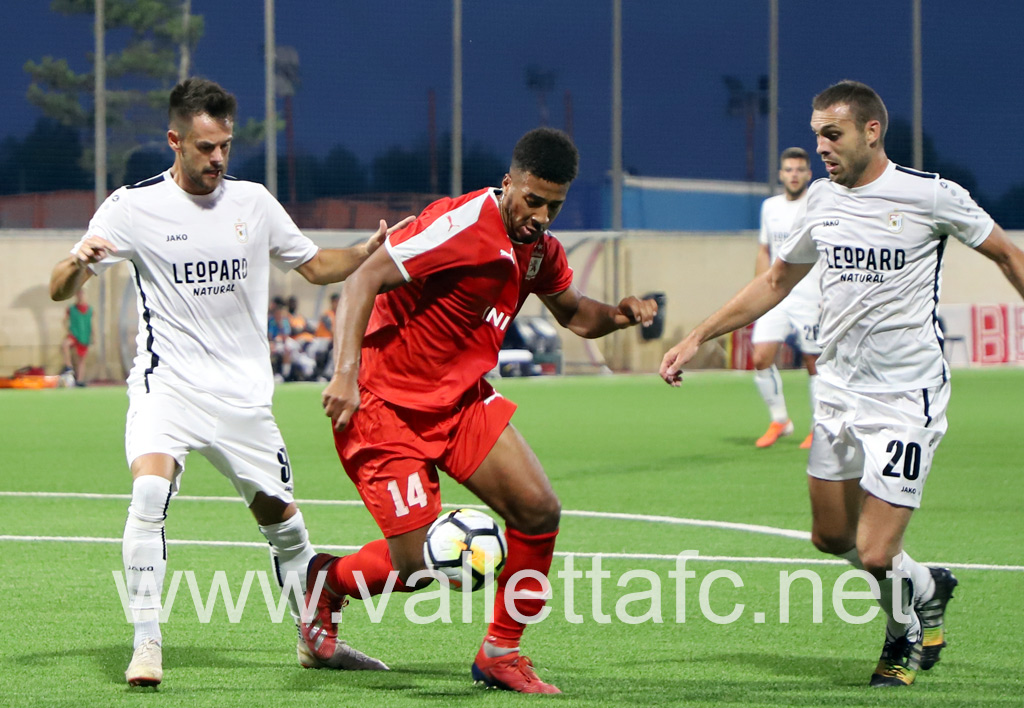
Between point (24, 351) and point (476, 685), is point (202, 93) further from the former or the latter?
point (24, 351)

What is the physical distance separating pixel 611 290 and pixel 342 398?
26.9 metres

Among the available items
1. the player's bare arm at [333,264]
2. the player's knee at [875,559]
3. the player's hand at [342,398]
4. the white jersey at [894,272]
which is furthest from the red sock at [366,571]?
the white jersey at [894,272]

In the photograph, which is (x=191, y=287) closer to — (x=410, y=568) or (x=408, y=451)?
(x=408, y=451)

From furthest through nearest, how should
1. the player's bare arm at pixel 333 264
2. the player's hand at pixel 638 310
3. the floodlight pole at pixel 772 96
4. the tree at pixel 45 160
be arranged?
the floodlight pole at pixel 772 96 → the tree at pixel 45 160 → the player's bare arm at pixel 333 264 → the player's hand at pixel 638 310

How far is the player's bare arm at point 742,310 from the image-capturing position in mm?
5645

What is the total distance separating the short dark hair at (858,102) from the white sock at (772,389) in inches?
320

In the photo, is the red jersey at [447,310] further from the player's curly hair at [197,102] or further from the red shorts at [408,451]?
the player's curly hair at [197,102]

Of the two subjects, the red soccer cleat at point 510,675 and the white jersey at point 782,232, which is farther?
the white jersey at point 782,232

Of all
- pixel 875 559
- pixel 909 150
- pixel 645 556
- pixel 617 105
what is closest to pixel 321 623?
pixel 875 559

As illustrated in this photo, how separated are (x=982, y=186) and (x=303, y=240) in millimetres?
31371

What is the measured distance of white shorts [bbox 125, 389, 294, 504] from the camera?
5.35m

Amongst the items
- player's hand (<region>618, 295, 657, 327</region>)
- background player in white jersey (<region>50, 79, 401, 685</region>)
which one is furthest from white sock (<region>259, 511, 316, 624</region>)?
player's hand (<region>618, 295, 657, 327</region>)

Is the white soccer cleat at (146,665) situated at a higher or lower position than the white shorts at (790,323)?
lower

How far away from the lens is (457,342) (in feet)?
17.7
